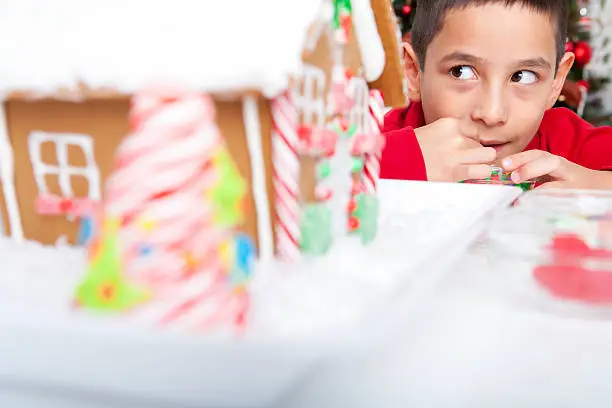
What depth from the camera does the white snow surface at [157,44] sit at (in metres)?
0.59

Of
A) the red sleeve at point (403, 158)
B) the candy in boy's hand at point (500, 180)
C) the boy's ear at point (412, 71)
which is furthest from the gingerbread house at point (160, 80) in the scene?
the boy's ear at point (412, 71)

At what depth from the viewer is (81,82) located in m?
0.64

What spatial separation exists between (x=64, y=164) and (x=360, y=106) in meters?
0.47

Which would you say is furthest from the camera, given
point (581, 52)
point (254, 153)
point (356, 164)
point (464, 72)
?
point (581, 52)

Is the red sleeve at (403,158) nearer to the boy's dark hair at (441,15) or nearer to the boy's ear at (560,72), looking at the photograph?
the boy's dark hair at (441,15)

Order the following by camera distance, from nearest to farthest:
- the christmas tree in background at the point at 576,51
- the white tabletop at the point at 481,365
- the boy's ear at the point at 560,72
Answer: the white tabletop at the point at 481,365 → the boy's ear at the point at 560,72 → the christmas tree in background at the point at 576,51

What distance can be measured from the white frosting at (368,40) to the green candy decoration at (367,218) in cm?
23

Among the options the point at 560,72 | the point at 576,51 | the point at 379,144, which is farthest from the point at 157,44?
the point at 576,51

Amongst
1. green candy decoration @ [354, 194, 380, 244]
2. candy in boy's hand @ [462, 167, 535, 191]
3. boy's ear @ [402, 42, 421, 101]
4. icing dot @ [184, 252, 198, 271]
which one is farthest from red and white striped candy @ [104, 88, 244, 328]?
boy's ear @ [402, 42, 421, 101]

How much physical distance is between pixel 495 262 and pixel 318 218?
0.88 feet

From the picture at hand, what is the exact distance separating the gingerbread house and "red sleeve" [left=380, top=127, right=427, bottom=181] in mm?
664

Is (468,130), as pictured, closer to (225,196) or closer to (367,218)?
(367,218)

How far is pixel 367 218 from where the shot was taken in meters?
0.84

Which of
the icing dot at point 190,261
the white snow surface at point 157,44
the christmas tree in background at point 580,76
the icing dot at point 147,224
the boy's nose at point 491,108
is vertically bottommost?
the christmas tree in background at point 580,76
